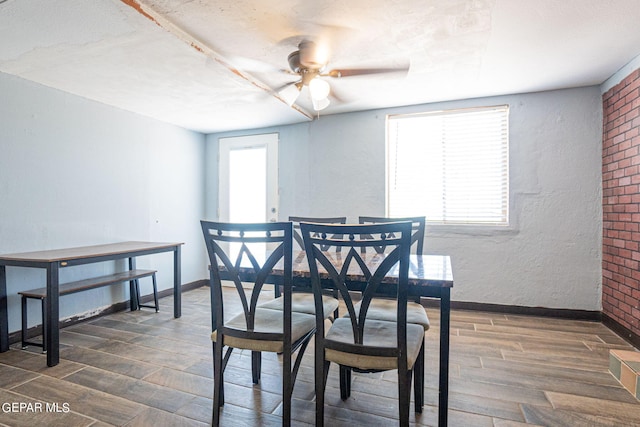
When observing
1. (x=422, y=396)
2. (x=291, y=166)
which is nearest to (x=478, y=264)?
(x=422, y=396)

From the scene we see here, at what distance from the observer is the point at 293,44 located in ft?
7.94

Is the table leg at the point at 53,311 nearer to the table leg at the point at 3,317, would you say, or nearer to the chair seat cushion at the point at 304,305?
the table leg at the point at 3,317

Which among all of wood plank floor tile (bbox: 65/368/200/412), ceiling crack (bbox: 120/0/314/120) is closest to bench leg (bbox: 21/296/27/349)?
wood plank floor tile (bbox: 65/368/200/412)

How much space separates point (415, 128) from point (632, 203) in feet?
6.88

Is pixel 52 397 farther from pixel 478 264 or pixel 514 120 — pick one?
pixel 514 120

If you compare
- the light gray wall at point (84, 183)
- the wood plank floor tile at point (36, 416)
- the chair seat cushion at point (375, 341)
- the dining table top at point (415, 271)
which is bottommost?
the wood plank floor tile at point (36, 416)

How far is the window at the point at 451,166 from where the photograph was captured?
367cm

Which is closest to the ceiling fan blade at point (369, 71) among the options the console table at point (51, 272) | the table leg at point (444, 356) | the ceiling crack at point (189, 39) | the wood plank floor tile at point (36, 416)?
the ceiling crack at point (189, 39)

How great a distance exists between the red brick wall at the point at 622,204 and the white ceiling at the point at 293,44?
32 centimetres

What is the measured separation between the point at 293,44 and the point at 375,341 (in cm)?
203

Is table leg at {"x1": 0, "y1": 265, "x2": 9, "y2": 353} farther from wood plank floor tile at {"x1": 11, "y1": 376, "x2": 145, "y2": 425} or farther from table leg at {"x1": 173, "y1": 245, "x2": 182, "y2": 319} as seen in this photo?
table leg at {"x1": 173, "y1": 245, "x2": 182, "y2": 319}

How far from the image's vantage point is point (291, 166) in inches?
179

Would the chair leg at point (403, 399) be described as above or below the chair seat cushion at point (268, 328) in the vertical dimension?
below

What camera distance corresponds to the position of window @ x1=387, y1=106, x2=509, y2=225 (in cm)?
367
